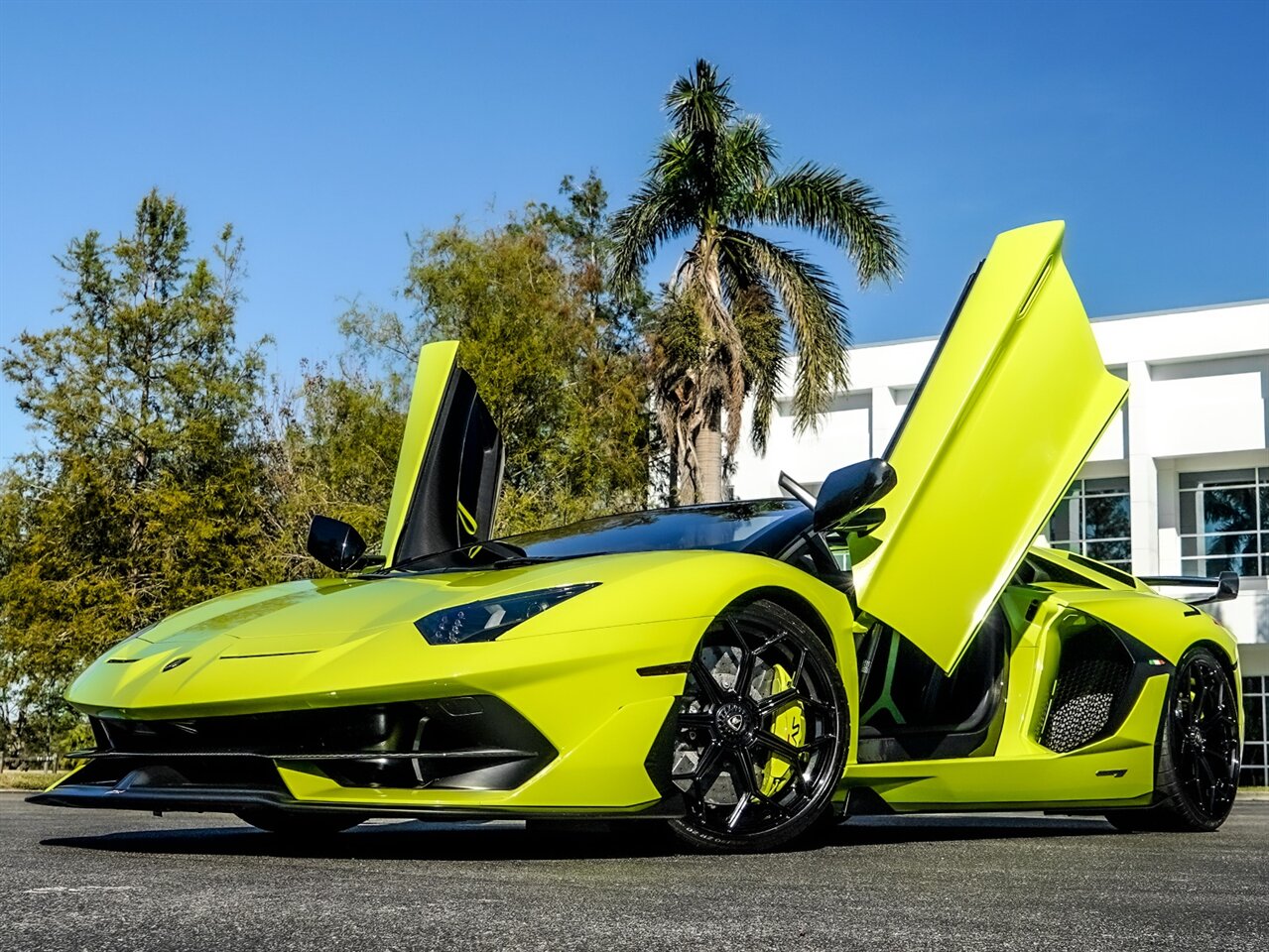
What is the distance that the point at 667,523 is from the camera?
543cm

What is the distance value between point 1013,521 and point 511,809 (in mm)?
2369

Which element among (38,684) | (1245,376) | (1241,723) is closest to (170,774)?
(1241,723)

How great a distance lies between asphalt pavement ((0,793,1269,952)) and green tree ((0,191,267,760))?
21.4 meters

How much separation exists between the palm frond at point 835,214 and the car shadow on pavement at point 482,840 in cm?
1592

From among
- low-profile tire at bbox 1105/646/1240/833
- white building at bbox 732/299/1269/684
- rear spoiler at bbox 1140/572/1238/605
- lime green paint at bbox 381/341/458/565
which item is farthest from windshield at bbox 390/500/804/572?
white building at bbox 732/299/1269/684

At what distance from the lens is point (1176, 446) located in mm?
30922

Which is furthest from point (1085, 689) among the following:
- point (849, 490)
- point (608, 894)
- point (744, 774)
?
point (608, 894)

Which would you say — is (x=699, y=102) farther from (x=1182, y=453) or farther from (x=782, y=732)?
(x=782, y=732)

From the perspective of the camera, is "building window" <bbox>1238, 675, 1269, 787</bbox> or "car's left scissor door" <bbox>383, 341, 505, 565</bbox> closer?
"car's left scissor door" <bbox>383, 341, 505, 565</bbox>

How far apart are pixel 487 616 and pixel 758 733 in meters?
0.88

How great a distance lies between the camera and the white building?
2981cm

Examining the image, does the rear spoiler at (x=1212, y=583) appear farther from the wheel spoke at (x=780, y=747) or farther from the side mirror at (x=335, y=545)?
the side mirror at (x=335, y=545)

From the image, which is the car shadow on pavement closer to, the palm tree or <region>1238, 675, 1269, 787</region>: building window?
the palm tree

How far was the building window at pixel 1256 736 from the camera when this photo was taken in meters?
31.0
